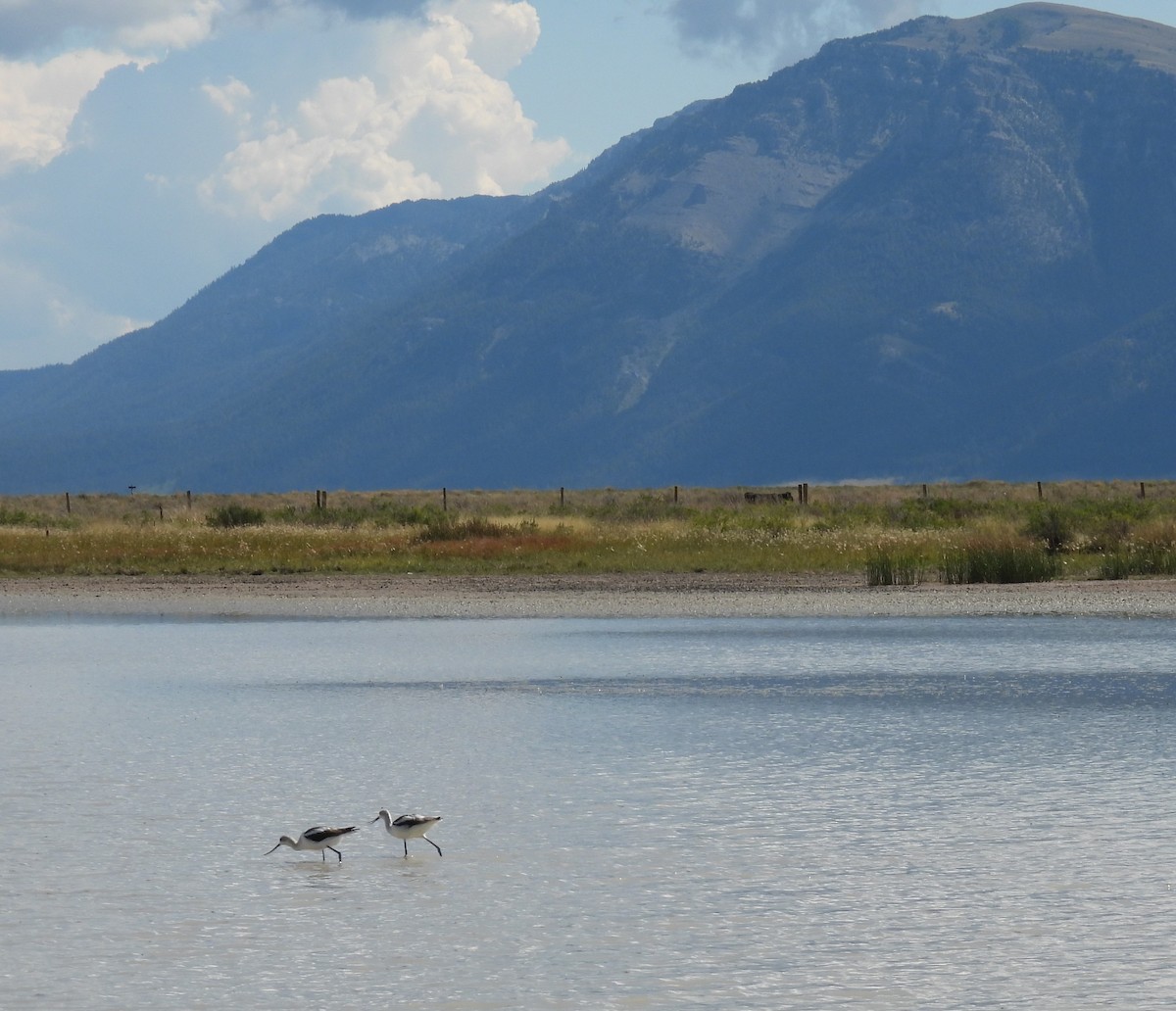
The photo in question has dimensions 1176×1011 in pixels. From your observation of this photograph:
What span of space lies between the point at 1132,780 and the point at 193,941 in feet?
23.9

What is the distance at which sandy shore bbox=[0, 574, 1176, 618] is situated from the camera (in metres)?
31.5

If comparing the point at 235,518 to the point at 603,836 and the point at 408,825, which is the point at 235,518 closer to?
the point at 603,836

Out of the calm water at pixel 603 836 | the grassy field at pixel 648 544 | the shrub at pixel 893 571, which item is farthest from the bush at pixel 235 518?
the calm water at pixel 603 836

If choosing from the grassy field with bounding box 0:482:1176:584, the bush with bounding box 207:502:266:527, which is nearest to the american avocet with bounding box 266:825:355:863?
the grassy field with bounding box 0:482:1176:584

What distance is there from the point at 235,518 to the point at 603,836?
43.2m

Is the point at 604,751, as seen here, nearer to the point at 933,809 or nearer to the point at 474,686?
the point at 933,809

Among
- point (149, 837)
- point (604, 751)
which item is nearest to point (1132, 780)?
point (604, 751)

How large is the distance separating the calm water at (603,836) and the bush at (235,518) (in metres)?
30.7

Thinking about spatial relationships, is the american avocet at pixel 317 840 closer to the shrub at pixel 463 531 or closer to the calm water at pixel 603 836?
the calm water at pixel 603 836

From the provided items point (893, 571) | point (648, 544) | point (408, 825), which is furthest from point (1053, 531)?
point (408, 825)

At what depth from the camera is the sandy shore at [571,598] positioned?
1242 inches

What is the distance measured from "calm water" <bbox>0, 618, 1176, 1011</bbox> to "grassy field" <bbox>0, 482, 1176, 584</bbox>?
46.3 feet

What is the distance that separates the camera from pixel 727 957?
9.75 meters

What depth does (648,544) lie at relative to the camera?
141ft
